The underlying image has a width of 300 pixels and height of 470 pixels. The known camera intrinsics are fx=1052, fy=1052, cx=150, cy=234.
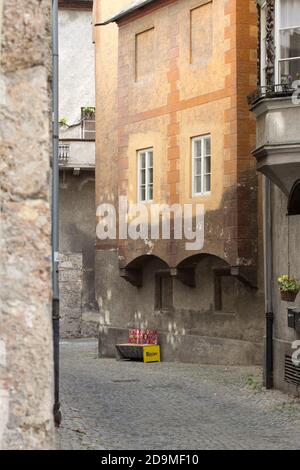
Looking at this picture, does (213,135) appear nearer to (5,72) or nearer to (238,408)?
(238,408)

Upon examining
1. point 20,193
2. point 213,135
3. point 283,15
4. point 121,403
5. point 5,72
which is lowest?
point 121,403

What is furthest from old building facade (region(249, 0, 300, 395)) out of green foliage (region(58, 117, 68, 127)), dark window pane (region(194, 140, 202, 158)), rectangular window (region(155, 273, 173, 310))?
green foliage (region(58, 117, 68, 127))

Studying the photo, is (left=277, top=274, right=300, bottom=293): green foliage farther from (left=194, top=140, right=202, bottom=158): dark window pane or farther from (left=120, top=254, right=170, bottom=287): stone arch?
(left=120, top=254, right=170, bottom=287): stone arch

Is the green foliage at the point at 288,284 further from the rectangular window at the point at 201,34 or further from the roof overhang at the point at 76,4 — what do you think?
the roof overhang at the point at 76,4

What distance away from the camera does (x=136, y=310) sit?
91.8ft

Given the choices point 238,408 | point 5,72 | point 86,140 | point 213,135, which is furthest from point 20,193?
point 86,140

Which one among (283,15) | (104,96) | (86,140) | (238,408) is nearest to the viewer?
(238,408)

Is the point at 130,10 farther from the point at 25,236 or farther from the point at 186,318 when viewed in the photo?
the point at 25,236

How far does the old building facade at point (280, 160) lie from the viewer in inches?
666

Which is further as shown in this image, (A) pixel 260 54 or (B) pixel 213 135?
(B) pixel 213 135

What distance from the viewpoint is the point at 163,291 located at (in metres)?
27.0

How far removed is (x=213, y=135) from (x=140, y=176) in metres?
3.66

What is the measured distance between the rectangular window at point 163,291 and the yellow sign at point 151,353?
1145mm

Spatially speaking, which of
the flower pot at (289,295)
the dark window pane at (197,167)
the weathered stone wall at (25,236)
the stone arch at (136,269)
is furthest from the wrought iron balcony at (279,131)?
the weathered stone wall at (25,236)
